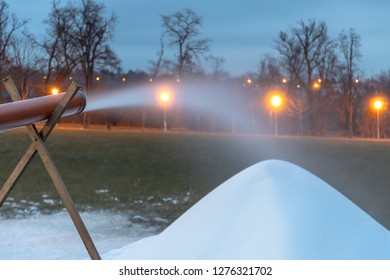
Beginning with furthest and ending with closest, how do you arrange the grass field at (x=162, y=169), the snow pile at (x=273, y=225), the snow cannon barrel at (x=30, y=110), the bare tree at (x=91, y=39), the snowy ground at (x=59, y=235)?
the bare tree at (x=91, y=39) < the grass field at (x=162, y=169) < the snowy ground at (x=59, y=235) < the snow pile at (x=273, y=225) < the snow cannon barrel at (x=30, y=110)

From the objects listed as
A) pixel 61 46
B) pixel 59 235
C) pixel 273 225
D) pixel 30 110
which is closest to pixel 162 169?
pixel 59 235

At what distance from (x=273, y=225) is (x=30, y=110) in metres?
2.24

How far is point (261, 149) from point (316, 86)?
979 inches

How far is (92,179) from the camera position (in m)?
15.8

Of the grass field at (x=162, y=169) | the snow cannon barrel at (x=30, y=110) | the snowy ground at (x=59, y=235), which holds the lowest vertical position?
the snowy ground at (x=59, y=235)

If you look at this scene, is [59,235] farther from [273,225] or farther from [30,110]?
[30,110]

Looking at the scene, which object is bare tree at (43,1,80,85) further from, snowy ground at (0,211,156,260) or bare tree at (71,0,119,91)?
snowy ground at (0,211,156,260)

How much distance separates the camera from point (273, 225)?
534cm

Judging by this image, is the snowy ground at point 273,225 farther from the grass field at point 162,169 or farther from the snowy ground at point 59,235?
the grass field at point 162,169

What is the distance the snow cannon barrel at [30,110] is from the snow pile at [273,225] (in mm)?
1733

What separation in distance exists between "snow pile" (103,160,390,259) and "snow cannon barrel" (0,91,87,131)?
1.73 metres

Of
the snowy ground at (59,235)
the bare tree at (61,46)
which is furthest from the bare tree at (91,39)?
the snowy ground at (59,235)

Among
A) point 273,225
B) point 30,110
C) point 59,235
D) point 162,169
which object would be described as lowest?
point 59,235

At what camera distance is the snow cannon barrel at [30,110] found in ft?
14.8
